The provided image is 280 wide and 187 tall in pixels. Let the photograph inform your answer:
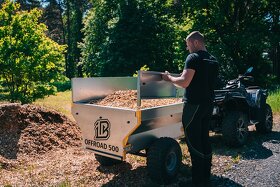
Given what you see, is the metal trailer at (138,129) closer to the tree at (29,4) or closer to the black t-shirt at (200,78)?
the black t-shirt at (200,78)

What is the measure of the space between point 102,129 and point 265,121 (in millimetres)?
4732

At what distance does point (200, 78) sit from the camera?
4.60m

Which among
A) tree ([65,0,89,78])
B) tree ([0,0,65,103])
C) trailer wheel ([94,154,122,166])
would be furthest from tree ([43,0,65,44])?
trailer wheel ([94,154,122,166])

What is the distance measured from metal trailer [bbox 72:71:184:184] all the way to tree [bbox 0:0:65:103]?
6.32 meters

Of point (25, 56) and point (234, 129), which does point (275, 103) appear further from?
point (25, 56)

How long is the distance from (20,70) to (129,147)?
25.2 ft

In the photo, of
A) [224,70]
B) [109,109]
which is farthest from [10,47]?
[224,70]

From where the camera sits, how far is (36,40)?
1144 cm

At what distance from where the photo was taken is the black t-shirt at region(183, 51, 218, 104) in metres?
4.56

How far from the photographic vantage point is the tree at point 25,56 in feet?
36.0

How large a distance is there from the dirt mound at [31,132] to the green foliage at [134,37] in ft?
47.9

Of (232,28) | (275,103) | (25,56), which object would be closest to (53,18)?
(232,28)

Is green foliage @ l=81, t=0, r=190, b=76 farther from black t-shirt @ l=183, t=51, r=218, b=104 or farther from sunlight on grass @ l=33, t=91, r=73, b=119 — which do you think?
black t-shirt @ l=183, t=51, r=218, b=104

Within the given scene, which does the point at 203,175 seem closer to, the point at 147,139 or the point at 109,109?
the point at 147,139
